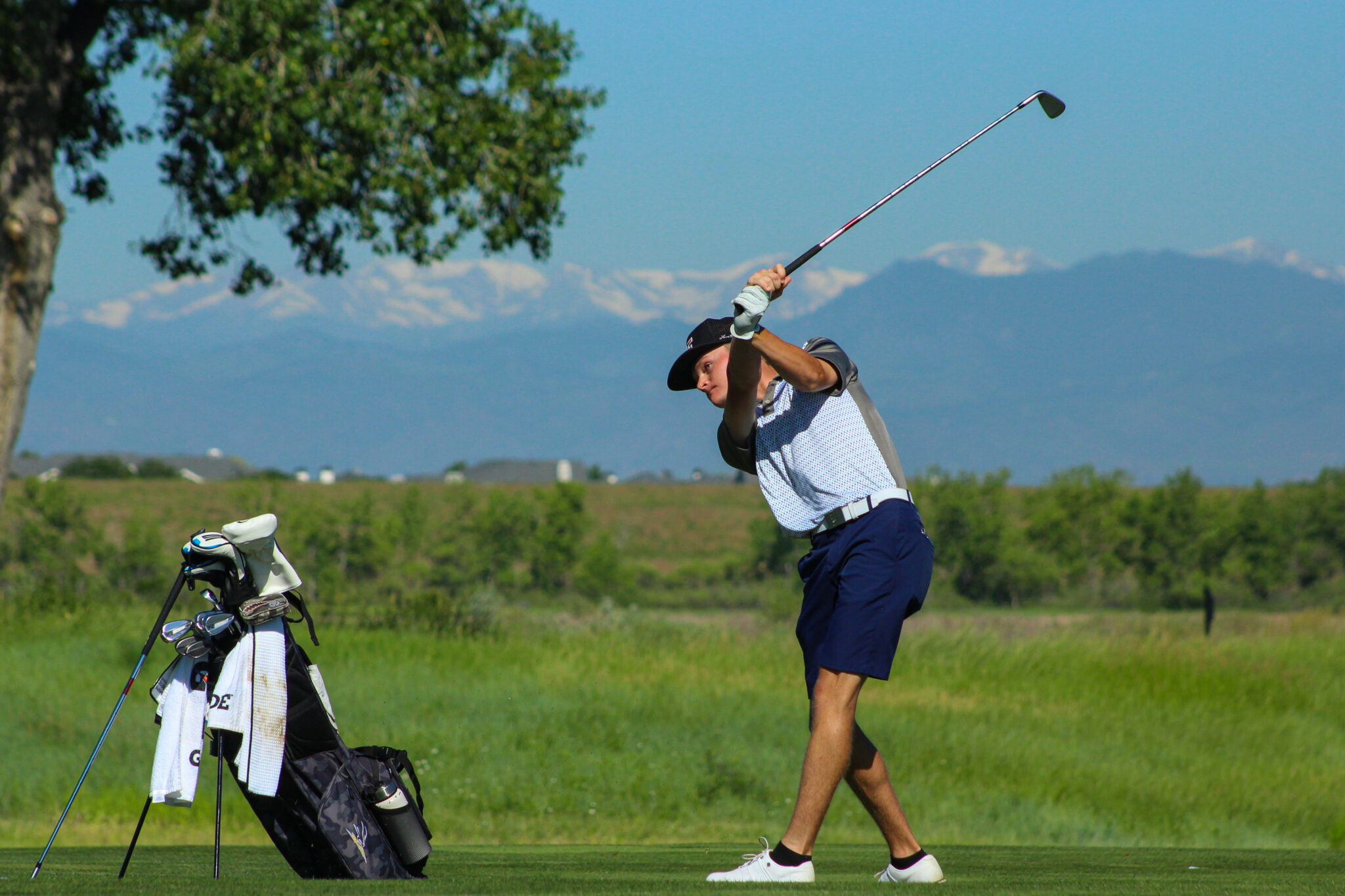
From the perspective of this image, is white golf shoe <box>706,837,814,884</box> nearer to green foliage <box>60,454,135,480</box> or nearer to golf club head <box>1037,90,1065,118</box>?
golf club head <box>1037,90,1065,118</box>

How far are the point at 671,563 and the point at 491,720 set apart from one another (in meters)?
83.3

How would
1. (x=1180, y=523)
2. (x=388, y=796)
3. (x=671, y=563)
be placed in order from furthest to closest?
(x=671, y=563) → (x=1180, y=523) → (x=388, y=796)

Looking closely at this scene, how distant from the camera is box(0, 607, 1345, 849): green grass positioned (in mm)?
14391

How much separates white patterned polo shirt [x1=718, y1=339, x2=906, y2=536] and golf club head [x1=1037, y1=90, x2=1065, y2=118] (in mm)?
2733

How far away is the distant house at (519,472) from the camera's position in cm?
14100

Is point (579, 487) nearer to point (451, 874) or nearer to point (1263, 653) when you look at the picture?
point (1263, 653)

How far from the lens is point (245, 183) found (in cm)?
1673

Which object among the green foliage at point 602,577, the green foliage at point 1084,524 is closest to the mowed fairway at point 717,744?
the green foliage at point 602,577

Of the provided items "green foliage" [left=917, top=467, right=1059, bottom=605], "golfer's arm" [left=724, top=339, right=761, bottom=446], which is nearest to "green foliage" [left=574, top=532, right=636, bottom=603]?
"green foliage" [left=917, top=467, right=1059, bottom=605]

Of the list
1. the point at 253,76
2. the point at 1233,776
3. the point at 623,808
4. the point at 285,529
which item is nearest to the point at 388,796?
the point at 623,808

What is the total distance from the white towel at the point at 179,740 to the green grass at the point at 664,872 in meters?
0.33

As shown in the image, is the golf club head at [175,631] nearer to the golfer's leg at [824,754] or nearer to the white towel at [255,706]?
the white towel at [255,706]

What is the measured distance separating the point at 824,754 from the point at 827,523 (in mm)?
818

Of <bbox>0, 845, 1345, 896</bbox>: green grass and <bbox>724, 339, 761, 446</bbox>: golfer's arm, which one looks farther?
<bbox>724, 339, 761, 446</bbox>: golfer's arm
